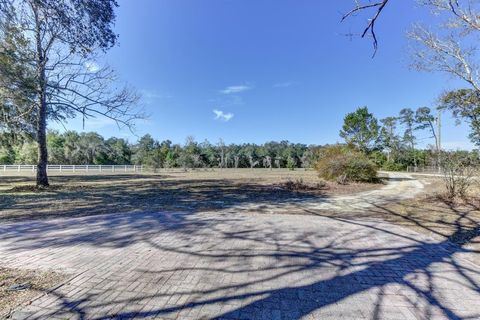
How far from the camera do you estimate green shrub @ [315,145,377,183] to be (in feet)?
50.0

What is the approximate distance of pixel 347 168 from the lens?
15.3m

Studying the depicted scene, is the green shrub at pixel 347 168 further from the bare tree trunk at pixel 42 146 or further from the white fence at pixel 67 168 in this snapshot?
the white fence at pixel 67 168

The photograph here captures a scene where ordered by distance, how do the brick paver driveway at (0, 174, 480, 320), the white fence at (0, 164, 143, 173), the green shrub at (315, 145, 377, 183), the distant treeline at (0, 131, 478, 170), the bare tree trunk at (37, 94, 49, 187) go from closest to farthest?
1. the brick paver driveway at (0, 174, 480, 320)
2. the bare tree trunk at (37, 94, 49, 187)
3. the green shrub at (315, 145, 377, 183)
4. the white fence at (0, 164, 143, 173)
5. the distant treeline at (0, 131, 478, 170)

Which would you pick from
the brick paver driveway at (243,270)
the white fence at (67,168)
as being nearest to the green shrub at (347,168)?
the brick paver driveway at (243,270)

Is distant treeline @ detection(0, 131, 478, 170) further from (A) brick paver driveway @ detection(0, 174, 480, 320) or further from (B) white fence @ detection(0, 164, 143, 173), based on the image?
(A) brick paver driveway @ detection(0, 174, 480, 320)

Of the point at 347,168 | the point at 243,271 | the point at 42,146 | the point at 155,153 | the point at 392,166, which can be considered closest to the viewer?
the point at 243,271

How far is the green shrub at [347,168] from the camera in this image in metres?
15.2

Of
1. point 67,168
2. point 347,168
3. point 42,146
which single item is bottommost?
point 67,168

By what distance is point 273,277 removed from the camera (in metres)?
2.91

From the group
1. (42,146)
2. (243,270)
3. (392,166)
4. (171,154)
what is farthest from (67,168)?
(392,166)

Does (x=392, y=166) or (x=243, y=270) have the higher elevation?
(x=392, y=166)

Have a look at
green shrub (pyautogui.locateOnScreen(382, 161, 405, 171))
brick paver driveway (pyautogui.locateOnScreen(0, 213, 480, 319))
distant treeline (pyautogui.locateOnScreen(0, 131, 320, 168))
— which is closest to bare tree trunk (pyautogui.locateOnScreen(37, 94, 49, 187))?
brick paver driveway (pyautogui.locateOnScreen(0, 213, 480, 319))

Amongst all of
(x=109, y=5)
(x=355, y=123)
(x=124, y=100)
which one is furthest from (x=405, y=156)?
(x=109, y=5)

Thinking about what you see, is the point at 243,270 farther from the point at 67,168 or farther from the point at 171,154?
the point at 171,154
